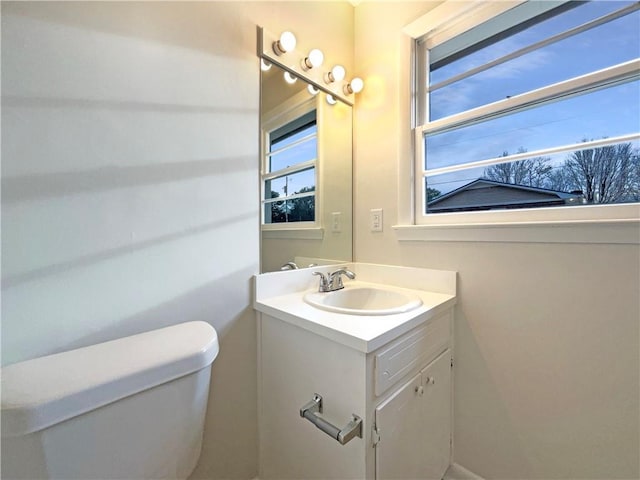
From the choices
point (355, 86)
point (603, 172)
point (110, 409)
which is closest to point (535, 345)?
point (603, 172)

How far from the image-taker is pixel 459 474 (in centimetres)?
118

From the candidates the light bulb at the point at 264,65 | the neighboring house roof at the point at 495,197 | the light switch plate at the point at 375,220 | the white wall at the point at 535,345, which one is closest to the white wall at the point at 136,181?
the light bulb at the point at 264,65

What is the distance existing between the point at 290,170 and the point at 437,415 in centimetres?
123

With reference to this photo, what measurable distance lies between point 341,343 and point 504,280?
0.75m

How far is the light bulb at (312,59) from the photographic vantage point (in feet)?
4.19

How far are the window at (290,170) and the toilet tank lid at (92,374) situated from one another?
591 mm

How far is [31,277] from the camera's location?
2.19 ft

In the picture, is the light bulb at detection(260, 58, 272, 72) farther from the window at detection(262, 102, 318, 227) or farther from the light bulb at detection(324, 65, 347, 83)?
the light bulb at detection(324, 65, 347, 83)

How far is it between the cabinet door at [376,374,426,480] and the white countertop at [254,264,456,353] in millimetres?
207

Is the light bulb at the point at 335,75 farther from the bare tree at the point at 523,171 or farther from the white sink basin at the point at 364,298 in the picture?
the white sink basin at the point at 364,298

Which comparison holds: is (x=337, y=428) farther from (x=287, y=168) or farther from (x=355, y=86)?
(x=355, y=86)

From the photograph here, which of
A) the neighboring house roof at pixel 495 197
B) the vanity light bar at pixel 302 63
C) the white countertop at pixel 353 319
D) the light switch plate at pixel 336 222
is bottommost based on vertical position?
the white countertop at pixel 353 319

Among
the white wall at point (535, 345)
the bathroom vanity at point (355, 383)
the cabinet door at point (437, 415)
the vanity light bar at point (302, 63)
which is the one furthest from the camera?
the vanity light bar at point (302, 63)

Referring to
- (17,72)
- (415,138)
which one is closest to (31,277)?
(17,72)
